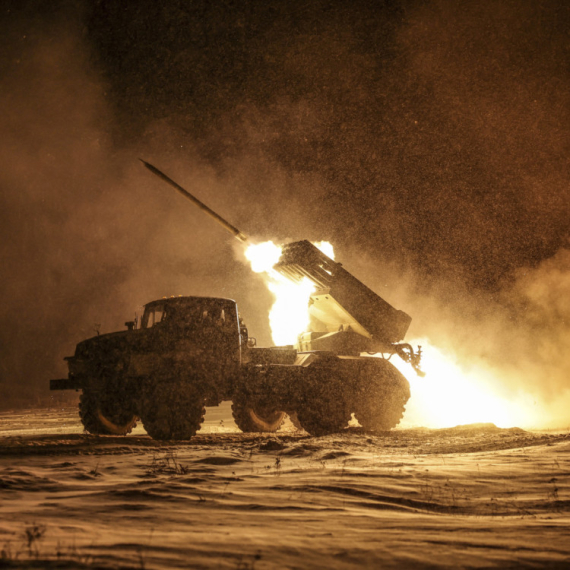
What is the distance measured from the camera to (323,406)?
13.4 metres

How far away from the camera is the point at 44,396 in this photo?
38156mm

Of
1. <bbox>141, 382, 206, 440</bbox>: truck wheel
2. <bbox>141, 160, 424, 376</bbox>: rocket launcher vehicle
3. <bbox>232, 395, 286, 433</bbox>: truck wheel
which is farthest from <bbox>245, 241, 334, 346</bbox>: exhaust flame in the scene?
<bbox>141, 382, 206, 440</bbox>: truck wheel

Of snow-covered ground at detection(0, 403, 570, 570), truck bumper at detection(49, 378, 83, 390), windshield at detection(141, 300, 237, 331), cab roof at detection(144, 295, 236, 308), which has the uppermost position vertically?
cab roof at detection(144, 295, 236, 308)

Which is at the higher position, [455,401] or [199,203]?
[199,203]

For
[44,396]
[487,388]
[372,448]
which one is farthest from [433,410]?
[44,396]

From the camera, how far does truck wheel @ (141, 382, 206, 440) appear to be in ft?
38.1

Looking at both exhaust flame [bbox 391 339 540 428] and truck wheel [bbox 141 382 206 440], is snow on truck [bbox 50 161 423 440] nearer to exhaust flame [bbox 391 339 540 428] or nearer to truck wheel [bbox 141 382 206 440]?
truck wheel [bbox 141 382 206 440]

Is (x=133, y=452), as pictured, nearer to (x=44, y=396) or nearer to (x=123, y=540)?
(x=123, y=540)

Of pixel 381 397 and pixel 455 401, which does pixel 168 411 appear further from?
pixel 455 401

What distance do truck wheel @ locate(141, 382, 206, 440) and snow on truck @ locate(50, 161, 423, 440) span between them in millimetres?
18

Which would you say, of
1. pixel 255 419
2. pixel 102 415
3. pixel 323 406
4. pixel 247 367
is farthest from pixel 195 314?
pixel 255 419

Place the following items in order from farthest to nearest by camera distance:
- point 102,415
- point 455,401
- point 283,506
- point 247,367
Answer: point 455,401, point 102,415, point 247,367, point 283,506

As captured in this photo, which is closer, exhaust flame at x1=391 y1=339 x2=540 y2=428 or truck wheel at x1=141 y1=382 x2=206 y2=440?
truck wheel at x1=141 y1=382 x2=206 y2=440

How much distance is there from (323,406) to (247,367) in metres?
1.83
